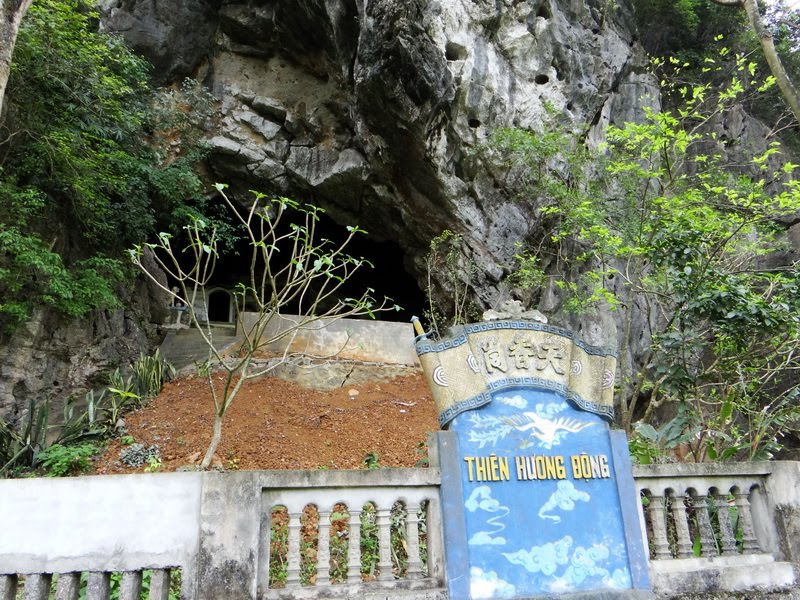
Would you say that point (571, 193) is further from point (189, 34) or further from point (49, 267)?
point (189, 34)

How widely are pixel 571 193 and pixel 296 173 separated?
653 cm

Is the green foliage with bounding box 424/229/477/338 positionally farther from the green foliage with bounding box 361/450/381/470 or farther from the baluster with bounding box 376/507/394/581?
the baluster with bounding box 376/507/394/581

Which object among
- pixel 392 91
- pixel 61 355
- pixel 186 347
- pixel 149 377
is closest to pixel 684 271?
pixel 392 91

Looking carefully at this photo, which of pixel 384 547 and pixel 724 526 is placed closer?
pixel 384 547

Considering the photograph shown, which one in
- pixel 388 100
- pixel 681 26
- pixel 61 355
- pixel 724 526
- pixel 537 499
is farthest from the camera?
pixel 681 26

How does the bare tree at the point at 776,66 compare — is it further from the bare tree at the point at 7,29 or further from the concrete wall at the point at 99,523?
the bare tree at the point at 7,29

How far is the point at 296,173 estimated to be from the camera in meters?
13.2

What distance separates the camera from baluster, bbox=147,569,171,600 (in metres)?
3.00

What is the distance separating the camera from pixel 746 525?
13.2 feet

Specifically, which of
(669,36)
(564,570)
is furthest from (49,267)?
(669,36)

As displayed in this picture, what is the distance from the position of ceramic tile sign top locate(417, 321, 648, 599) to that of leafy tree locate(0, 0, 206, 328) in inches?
265

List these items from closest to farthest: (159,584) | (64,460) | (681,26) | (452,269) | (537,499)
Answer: (159,584), (537,499), (64,460), (452,269), (681,26)

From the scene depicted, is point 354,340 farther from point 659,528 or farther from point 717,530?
point 659,528

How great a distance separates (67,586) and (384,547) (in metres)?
1.75
